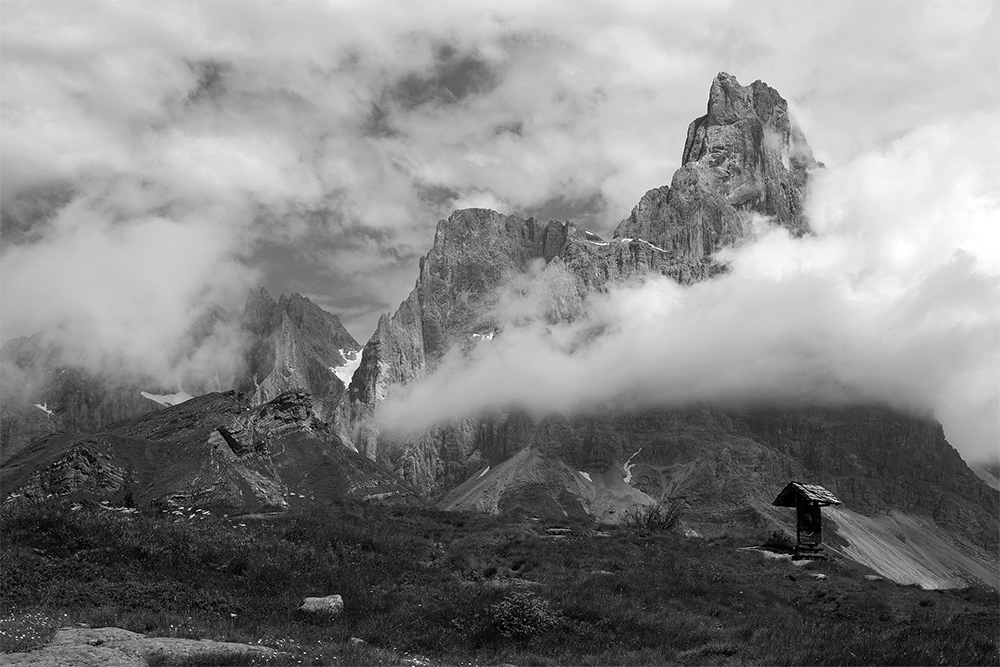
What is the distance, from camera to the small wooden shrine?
42.9 m

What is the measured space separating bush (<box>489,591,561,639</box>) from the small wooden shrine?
23305 mm

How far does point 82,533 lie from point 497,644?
15272 millimetres

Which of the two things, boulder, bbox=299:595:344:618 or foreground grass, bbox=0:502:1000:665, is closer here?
foreground grass, bbox=0:502:1000:665

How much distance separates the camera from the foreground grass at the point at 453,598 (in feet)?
69.2

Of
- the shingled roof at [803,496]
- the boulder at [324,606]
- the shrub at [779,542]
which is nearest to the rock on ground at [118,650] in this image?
the boulder at [324,606]

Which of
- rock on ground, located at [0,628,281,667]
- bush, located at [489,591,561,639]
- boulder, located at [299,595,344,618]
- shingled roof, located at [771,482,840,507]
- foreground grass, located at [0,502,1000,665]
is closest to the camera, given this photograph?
rock on ground, located at [0,628,281,667]

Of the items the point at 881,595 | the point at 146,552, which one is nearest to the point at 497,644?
the point at 146,552

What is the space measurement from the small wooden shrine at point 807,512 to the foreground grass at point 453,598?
4389 millimetres

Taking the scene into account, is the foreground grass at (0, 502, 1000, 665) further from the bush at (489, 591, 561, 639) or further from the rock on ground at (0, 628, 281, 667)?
the rock on ground at (0, 628, 281, 667)

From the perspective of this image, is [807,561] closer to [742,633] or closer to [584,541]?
[584,541]

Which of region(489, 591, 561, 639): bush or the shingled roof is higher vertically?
the shingled roof

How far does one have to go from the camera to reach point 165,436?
14888 cm

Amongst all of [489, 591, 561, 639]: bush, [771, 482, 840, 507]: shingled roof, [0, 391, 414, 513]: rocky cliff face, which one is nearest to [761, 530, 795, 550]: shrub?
[771, 482, 840, 507]: shingled roof

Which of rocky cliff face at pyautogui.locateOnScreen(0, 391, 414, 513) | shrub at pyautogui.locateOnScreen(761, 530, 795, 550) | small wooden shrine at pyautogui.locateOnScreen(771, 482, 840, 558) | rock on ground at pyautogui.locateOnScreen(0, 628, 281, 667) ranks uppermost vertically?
rocky cliff face at pyautogui.locateOnScreen(0, 391, 414, 513)
